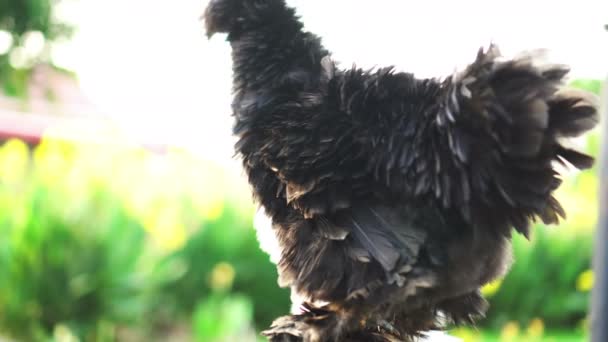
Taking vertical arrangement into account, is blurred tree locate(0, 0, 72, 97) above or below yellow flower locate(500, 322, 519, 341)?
above

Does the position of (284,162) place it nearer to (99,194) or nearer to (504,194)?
(504,194)

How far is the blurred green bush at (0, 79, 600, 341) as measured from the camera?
2.13 meters

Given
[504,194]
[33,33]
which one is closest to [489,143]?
[504,194]

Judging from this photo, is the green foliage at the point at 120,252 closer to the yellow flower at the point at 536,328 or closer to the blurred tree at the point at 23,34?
the blurred tree at the point at 23,34

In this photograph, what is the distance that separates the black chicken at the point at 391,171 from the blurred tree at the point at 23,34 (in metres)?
1.83

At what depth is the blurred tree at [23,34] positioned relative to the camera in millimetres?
2141

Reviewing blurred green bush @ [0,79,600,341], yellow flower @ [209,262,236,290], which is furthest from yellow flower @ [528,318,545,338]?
yellow flower @ [209,262,236,290]

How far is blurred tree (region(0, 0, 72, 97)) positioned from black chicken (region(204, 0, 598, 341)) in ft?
6.02

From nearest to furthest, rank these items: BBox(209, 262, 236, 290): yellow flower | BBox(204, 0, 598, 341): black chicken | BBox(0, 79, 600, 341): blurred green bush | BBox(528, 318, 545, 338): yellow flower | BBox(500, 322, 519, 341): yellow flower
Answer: BBox(204, 0, 598, 341): black chicken
BBox(0, 79, 600, 341): blurred green bush
BBox(209, 262, 236, 290): yellow flower
BBox(500, 322, 519, 341): yellow flower
BBox(528, 318, 545, 338): yellow flower

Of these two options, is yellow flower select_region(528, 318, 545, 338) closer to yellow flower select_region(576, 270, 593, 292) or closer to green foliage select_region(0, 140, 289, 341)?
yellow flower select_region(576, 270, 593, 292)

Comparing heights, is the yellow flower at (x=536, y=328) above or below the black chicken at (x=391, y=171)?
below

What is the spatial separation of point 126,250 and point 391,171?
1.84 m

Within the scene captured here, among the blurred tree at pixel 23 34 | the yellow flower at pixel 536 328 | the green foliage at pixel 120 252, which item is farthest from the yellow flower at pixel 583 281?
the blurred tree at pixel 23 34

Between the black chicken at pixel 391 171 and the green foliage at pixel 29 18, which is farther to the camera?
the green foliage at pixel 29 18
